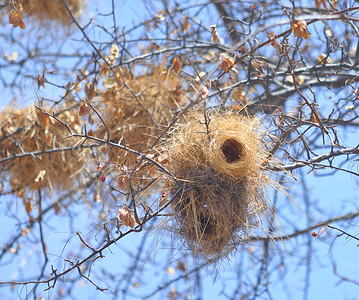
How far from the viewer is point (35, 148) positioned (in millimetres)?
3494

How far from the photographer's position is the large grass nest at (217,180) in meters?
2.28

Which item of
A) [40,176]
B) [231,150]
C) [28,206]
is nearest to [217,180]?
[231,150]

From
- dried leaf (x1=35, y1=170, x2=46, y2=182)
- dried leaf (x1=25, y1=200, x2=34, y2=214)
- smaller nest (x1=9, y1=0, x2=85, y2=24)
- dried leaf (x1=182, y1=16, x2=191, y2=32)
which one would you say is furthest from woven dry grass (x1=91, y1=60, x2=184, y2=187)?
smaller nest (x1=9, y1=0, x2=85, y2=24)

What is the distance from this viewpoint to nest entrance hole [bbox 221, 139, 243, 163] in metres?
2.36

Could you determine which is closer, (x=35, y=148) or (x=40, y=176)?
(x=40, y=176)

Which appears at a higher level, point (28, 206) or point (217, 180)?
point (28, 206)

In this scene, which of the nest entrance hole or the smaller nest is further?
the smaller nest

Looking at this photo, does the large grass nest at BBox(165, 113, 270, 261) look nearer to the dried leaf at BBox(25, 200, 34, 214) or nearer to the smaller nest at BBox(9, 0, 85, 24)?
the dried leaf at BBox(25, 200, 34, 214)

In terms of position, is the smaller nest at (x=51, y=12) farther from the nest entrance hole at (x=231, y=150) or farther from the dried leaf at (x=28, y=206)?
the nest entrance hole at (x=231, y=150)

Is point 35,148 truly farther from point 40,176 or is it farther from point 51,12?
point 51,12

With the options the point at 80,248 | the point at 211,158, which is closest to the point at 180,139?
the point at 211,158

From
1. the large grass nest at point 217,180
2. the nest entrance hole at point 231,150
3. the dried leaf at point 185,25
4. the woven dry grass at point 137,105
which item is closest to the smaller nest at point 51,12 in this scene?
the dried leaf at point 185,25

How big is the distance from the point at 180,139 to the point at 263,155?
392 millimetres

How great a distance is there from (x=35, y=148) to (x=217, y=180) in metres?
1.67
